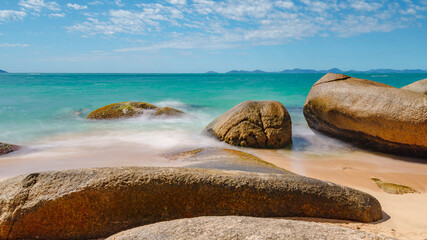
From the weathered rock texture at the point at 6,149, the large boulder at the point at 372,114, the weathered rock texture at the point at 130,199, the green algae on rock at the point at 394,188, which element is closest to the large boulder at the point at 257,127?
the large boulder at the point at 372,114

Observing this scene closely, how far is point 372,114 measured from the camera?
228 inches

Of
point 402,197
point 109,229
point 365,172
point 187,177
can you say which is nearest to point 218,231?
point 187,177

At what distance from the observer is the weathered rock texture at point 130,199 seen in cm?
218

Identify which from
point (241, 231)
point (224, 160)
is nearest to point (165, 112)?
point (224, 160)

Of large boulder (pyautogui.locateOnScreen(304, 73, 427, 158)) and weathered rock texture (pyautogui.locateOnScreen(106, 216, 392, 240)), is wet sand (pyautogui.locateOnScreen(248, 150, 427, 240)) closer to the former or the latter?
large boulder (pyautogui.locateOnScreen(304, 73, 427, 158))

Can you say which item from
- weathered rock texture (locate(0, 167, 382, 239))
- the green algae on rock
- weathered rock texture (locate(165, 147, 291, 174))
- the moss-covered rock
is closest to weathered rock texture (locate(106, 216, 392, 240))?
weathered rock texture (locate(0, 167, 382, 239))

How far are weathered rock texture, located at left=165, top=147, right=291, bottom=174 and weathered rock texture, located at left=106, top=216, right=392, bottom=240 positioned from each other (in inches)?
73.9

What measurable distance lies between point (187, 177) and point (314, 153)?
14.2 feet

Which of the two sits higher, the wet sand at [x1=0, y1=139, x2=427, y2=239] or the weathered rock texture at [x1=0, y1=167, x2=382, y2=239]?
the weathered rock texture at [x1=0, y1=167, x2=382, y2=239]

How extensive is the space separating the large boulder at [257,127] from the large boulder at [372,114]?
1176 millimetres

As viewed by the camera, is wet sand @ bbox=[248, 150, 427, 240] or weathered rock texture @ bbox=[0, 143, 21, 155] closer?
wet sand @ bbox=[248, 150, 427, 240]

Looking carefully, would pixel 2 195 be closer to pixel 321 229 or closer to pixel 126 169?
pixel 126 169

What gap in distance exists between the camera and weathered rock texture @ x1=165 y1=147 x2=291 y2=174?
382cm

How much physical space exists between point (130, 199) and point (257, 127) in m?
4.32
